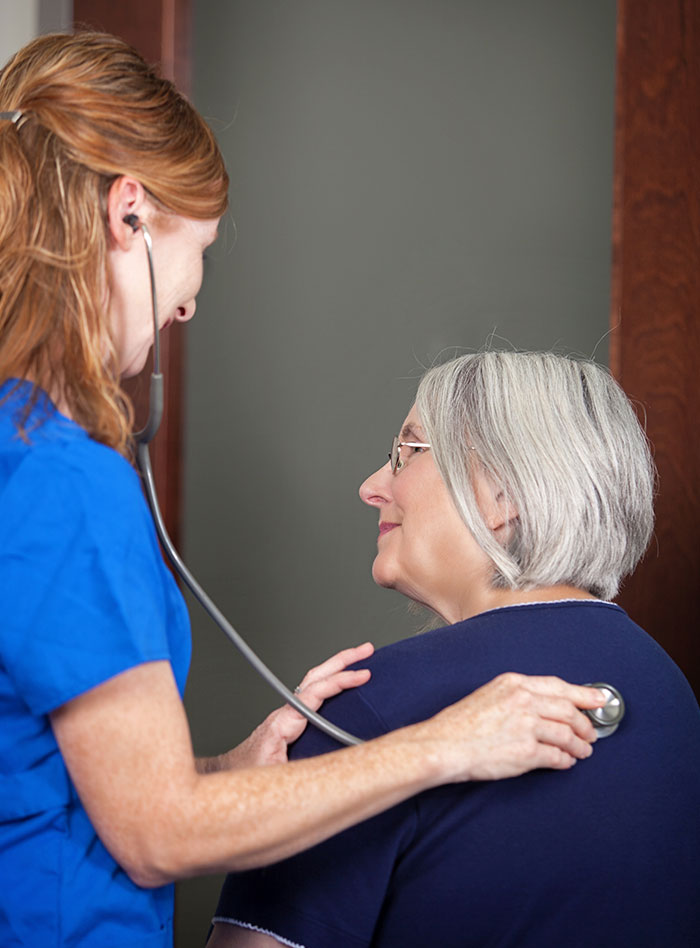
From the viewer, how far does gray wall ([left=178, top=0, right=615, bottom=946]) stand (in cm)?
213

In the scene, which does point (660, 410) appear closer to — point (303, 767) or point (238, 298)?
point (238, 298)

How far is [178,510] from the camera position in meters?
2.11

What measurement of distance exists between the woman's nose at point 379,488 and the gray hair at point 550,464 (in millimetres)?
201

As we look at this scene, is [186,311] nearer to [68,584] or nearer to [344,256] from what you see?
[68,584]

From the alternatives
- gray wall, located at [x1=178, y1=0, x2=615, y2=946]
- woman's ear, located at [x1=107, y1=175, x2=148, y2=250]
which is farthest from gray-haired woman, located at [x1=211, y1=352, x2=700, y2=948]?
gray wall, located at [x1=178, y1=0, x2=615, y2=946]

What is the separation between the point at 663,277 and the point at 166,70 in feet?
3.46

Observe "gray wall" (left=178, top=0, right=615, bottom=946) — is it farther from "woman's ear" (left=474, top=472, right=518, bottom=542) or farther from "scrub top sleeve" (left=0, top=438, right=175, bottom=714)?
"scrub top sleeve" (left=0, top=438, right=175, bottom=714)

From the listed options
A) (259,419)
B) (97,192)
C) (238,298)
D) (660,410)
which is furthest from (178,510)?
(97,192)

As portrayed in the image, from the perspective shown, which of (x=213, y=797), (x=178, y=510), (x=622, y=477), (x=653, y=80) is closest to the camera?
(x=213, y=797)

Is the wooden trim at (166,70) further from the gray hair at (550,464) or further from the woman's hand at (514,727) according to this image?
the woman's hand at (514,727)

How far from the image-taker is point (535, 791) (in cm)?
105

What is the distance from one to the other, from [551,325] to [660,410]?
13.1 inches

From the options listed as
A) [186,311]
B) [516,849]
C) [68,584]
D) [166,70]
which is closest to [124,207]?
[186,311]

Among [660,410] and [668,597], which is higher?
[660,410]
